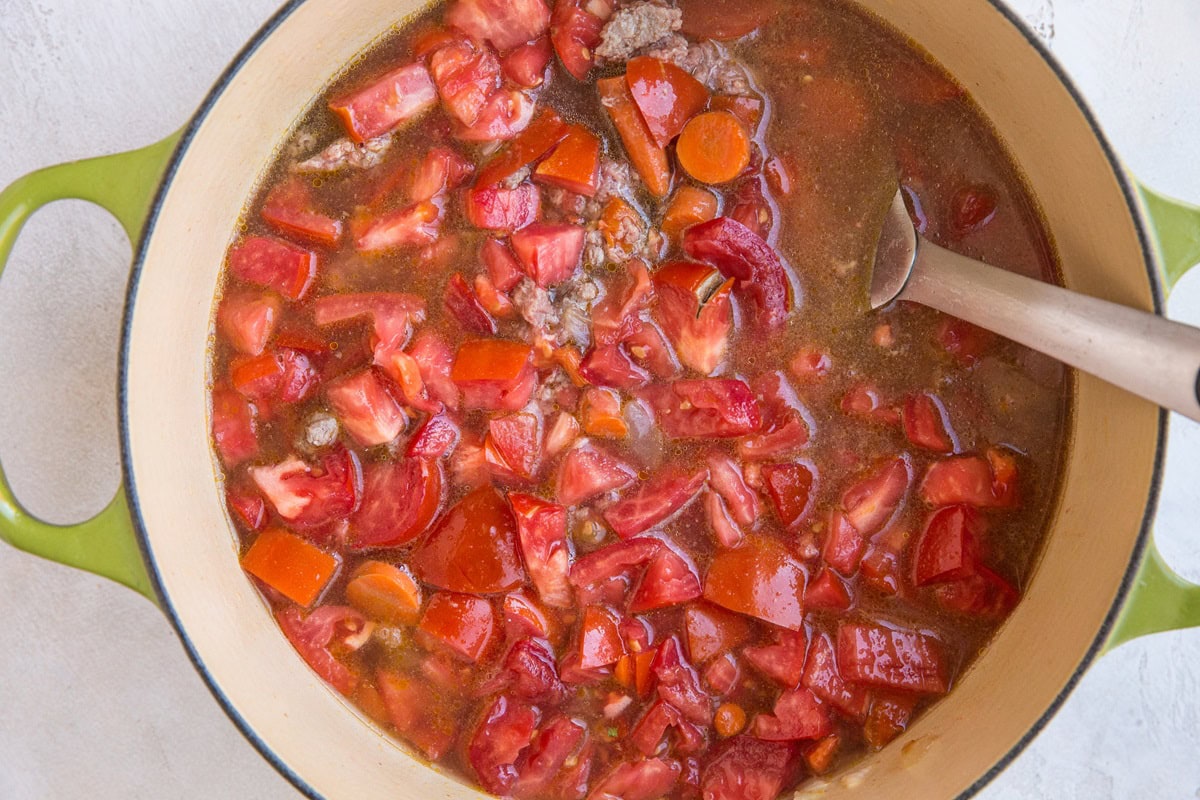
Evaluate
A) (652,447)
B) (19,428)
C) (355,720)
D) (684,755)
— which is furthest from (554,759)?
(19,428)

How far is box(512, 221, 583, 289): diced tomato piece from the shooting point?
2.40 m

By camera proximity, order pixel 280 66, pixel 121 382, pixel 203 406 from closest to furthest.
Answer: pixel 121 382, pixel 280 66, pixel 203 406

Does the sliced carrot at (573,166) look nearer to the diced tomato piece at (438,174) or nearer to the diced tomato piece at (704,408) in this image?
the diced tomato piece at (438,174)

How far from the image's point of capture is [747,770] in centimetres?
246

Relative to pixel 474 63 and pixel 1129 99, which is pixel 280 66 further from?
pixel 1129 99

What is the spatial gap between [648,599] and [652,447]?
397mm

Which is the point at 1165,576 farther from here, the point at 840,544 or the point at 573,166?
the point at 573,166

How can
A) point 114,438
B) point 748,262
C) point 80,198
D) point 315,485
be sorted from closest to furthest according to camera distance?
point 80,198
point 748,262
point 315,485
point 114,438

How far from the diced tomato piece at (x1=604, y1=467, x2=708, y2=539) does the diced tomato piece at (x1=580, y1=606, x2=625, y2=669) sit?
0.22 metres

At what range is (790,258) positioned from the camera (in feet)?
8.07

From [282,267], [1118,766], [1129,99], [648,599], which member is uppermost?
[1129,99]

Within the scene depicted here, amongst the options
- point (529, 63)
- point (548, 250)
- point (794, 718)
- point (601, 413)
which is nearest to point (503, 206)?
point (548, 250)

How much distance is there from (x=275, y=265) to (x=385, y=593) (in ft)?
3.02

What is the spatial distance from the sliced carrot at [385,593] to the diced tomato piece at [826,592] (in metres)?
1.04
